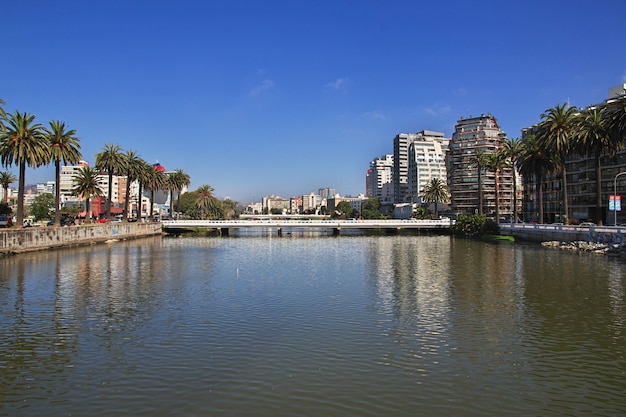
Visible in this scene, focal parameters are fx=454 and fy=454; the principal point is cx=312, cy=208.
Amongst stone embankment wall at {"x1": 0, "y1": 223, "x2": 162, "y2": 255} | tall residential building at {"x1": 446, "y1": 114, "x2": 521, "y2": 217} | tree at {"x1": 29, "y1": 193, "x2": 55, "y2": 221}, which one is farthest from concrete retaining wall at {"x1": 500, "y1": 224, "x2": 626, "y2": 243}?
tree at {"x1": 29, "y1": 193, "x2": 55, "y2": 221}

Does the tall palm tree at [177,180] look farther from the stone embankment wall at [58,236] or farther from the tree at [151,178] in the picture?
the stone embankment wall at [58,236]

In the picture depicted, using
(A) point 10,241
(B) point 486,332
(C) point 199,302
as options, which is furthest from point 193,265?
(B) point 486,332

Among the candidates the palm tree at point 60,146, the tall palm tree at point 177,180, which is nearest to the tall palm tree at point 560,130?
the palm tree at point 60,146

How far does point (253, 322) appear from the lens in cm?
2061

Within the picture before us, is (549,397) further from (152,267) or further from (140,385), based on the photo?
(152,267)

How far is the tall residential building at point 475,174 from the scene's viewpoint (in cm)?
16288

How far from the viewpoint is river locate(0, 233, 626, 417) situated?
1224 centimetres

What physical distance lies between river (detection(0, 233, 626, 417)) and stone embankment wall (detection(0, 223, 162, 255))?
21301mm

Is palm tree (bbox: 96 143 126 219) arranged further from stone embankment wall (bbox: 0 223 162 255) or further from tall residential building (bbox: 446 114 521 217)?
tall residential building (bbox: 446 114 521 217)

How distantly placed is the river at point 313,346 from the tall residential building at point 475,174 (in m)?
136

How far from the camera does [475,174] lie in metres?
164

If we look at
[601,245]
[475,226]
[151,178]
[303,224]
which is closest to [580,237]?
[601,245]

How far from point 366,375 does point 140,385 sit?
677 cm

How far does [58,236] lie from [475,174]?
139 meters
